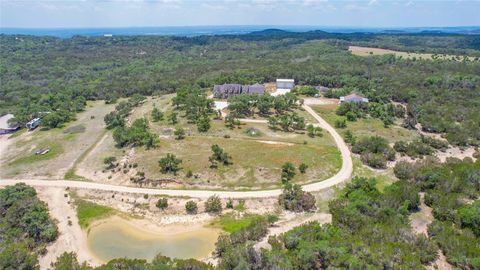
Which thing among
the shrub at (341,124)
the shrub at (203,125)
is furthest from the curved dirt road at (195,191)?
the shrub at (203,125)

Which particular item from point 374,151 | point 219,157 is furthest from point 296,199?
point 374,151

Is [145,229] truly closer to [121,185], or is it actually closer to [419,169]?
[121,185]

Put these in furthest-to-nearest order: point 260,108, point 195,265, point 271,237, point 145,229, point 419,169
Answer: point 260,108, point 419,169, point 145,229, point 271,237, point 195,265

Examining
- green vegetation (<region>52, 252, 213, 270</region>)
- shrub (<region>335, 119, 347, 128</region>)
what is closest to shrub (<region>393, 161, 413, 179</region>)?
shrub (<region>335, 119, 347, 128</region>)

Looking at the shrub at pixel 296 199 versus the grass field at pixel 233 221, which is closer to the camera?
the grass field at pixel 233 221

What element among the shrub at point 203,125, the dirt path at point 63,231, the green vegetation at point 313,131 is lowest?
the dirt path at point 63,231

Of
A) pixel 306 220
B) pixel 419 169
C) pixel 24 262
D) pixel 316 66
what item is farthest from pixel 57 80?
pixel 419 169

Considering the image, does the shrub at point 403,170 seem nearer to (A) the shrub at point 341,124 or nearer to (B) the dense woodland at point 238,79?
(A) the shrub at point 341,124
